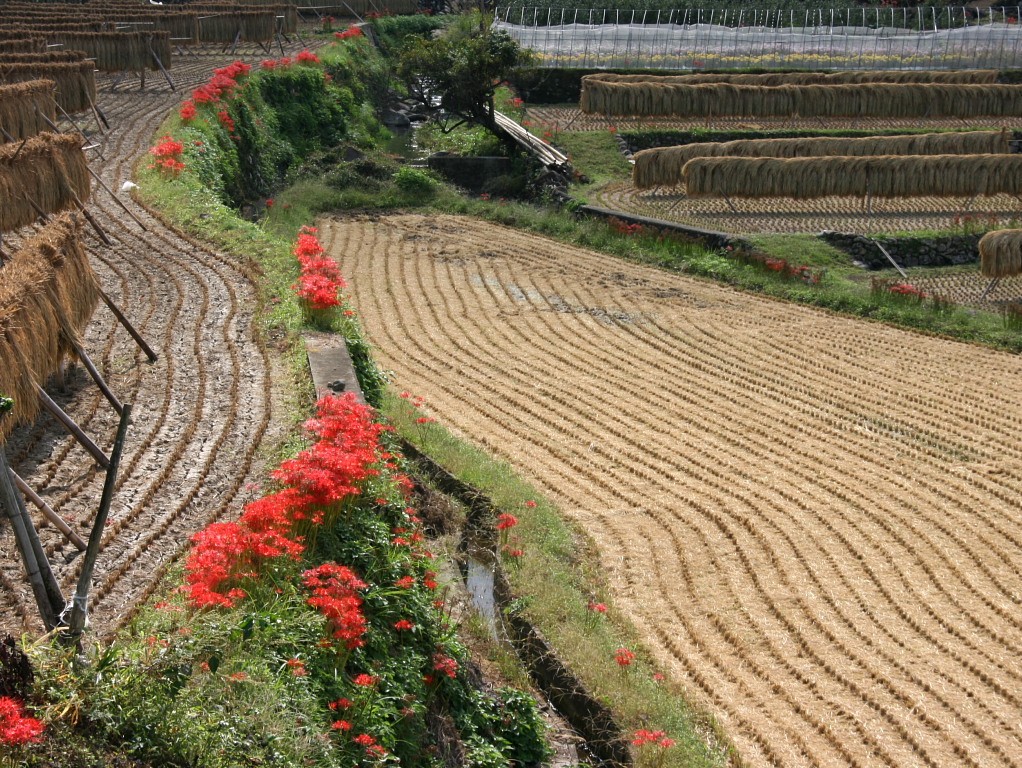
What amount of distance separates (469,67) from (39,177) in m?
19.6

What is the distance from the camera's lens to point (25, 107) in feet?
63.1

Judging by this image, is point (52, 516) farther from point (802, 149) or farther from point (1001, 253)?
point (802, 149)

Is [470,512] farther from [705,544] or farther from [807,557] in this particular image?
[807,557]

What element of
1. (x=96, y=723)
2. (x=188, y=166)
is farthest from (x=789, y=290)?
(x=96, y=723)

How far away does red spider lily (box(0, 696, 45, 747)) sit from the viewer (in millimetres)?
5477

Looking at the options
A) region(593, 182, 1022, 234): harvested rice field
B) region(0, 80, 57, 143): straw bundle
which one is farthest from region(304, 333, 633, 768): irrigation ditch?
region(593, 182, 1022, 234): harvested rice field

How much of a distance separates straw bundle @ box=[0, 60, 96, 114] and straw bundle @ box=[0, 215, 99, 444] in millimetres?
11551

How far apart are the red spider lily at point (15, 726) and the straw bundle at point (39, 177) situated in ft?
33.3

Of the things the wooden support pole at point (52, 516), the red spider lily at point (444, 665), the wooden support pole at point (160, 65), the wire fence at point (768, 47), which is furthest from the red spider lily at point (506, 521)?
the wire fence at point (768, 47)

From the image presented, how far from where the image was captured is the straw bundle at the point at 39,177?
14.4 m

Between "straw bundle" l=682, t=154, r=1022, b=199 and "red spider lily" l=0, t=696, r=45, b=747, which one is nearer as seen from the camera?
"red spider lily" l=0, t=696, r=45, b=747

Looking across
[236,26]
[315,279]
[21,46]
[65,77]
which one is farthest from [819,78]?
[315,279]

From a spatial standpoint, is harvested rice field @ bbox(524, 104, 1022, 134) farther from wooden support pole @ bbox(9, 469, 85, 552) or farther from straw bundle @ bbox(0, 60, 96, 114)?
wooden support pole @ bbox(9, 469, 85, 552)

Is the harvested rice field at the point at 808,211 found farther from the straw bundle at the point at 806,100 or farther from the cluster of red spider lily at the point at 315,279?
the cluster of red spider lily at the point at 315,279
